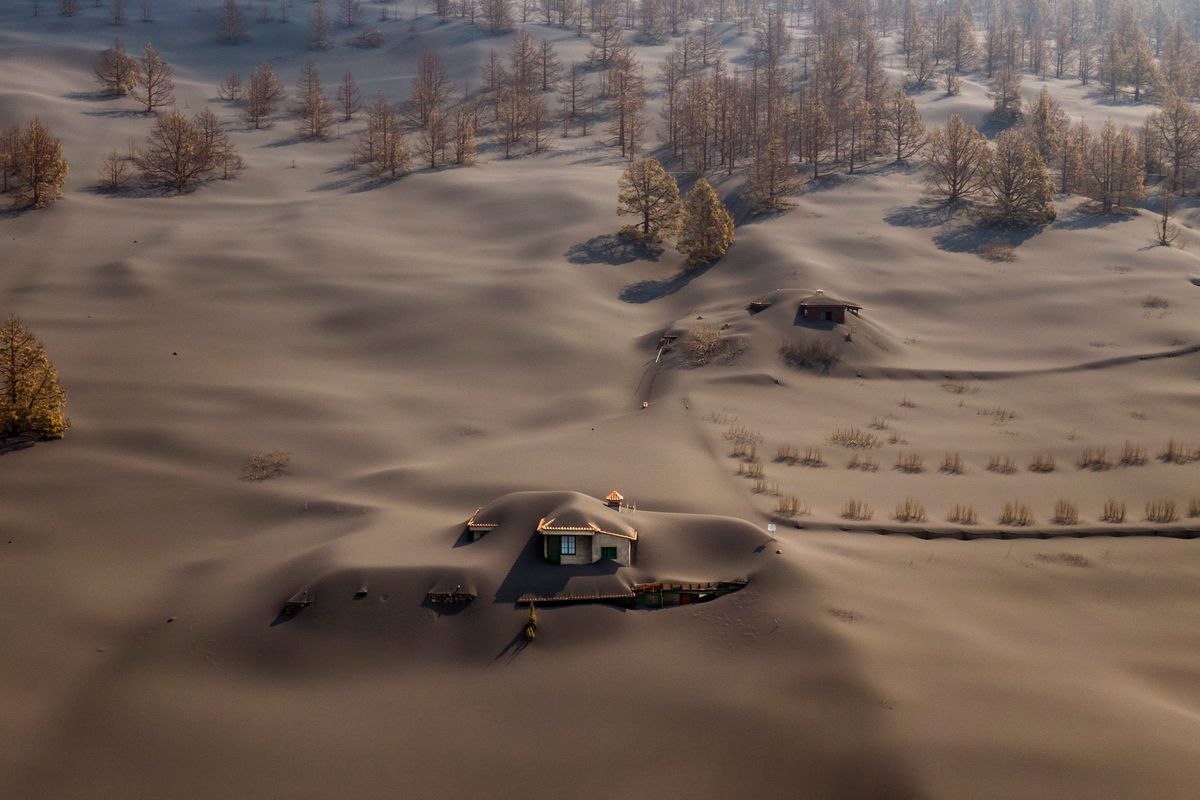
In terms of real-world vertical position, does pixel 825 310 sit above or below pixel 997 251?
below

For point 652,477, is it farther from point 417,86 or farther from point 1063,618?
point 417,86

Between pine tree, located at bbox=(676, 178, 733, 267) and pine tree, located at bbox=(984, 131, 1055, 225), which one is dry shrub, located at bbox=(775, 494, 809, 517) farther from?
pine tree, located at bbox=(984, 131, 1055, 225)

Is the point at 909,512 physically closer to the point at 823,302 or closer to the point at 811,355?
the point at 811,355

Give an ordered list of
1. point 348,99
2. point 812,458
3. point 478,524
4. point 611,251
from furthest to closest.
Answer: point 348,99, point 611,251, point 812,458, point 478,524

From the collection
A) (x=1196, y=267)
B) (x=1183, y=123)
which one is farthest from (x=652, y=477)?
(x=1183, y=123)

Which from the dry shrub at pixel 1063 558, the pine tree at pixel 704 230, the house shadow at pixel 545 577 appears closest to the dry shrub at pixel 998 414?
the dry shrub at pixel 1063 558

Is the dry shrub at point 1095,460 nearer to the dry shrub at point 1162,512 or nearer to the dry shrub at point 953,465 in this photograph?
the dry shrub at point 1162,512

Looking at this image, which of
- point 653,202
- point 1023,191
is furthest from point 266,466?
point 1023,191
